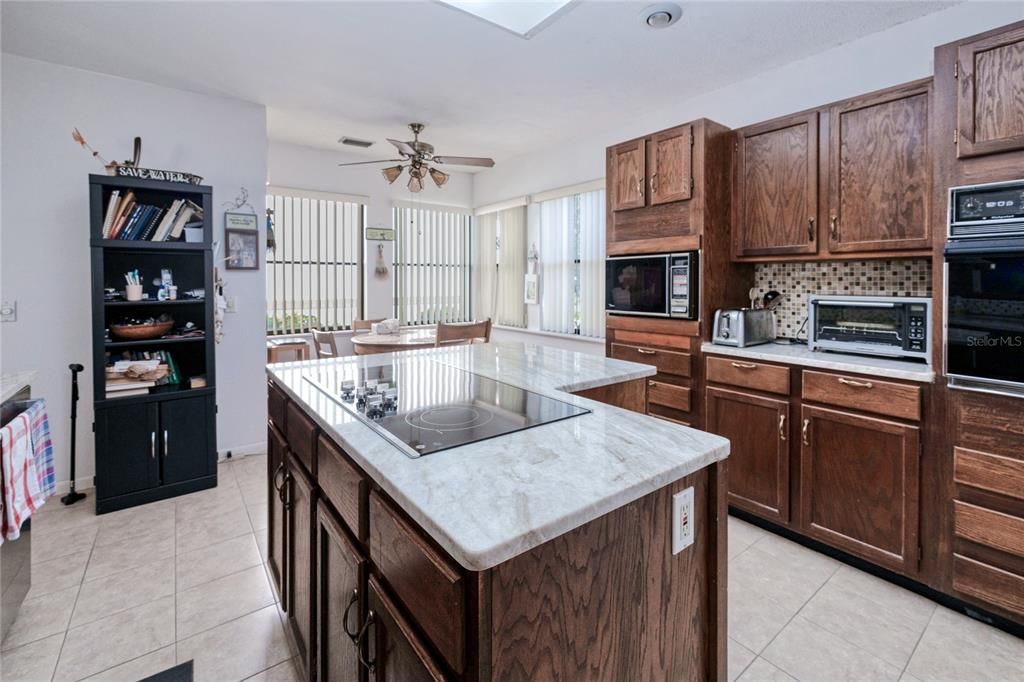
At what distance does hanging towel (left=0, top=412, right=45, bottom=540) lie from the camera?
151 cm

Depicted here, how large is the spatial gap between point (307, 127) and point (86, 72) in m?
1.49

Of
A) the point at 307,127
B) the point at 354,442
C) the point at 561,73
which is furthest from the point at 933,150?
the point at 307,127

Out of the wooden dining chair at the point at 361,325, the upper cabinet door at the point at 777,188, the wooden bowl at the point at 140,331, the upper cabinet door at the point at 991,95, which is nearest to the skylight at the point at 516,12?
the upper cabinet door at the point at 777,188

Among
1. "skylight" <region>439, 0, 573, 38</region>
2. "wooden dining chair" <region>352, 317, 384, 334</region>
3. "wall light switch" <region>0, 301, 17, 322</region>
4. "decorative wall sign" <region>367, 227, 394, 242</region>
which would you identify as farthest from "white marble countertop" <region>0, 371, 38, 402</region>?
"decorative wall sign" <region>367, 227, 394, 242</region>

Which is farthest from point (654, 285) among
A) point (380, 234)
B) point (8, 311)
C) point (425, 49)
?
point (8, 311)

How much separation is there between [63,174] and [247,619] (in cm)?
303

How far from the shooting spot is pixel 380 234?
545cm

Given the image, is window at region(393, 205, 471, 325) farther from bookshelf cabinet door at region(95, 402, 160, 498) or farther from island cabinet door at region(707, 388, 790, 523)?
island cabinet door at region(707, 388, 790, 523)

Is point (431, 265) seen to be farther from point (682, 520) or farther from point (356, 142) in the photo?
point (682, 520)

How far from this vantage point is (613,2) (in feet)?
7.91

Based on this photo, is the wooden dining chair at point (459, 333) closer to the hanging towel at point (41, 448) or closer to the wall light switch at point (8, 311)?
the hanging towel at point (41, 448)

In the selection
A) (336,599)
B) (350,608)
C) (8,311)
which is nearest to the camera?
(350,608)

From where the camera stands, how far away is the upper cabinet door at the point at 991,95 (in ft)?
6.05

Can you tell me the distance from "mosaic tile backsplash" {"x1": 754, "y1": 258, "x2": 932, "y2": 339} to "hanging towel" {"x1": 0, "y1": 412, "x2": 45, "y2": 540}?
3.75m
